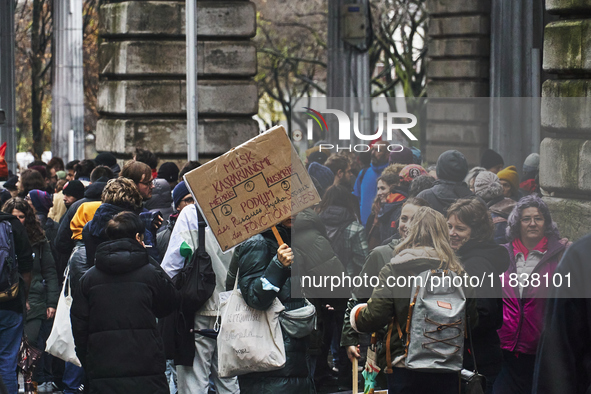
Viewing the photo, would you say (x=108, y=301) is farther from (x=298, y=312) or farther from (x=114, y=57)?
(x=114, y=57)

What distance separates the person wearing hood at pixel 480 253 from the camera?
514 centimetres

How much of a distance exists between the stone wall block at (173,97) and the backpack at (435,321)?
7.53 m

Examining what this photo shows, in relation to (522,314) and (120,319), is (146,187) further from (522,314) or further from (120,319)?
(522,314)

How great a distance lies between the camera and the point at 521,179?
5.73 meters

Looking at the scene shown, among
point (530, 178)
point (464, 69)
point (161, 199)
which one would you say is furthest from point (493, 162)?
point (464, 69)

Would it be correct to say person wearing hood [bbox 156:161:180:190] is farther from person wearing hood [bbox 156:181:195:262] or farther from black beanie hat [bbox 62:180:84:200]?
person wearing hood [bbox 156:181:195:262]

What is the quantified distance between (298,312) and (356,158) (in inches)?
36.3

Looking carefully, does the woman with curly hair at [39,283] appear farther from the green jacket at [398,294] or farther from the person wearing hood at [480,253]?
the person wearing hood at [480,253]

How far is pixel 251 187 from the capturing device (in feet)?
18.0

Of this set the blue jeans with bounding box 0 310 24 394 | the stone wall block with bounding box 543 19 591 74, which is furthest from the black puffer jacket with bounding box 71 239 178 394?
the stone wall block with bounding box 543 19 591 74

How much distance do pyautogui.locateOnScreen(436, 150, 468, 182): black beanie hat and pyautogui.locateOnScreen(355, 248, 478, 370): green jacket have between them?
898mm

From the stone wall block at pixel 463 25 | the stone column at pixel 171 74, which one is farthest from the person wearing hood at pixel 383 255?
the stone wall block at pixel 463 25

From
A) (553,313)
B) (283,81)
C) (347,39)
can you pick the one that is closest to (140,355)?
(553,313)

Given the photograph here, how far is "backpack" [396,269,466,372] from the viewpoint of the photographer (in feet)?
16.4
